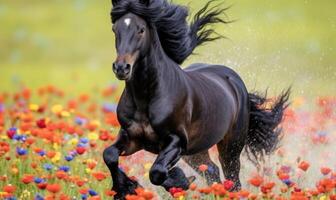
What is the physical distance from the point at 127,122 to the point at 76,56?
15880 millimetres

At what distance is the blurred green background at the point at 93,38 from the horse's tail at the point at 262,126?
655cm

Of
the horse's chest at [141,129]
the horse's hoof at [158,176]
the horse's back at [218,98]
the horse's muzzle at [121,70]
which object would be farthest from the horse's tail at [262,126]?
the horse's muzzle at [121,70]

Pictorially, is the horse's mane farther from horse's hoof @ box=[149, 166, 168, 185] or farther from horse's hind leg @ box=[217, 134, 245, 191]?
horse's hoof @ box=[149, 166, 168, 185]

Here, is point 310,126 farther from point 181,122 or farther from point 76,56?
point 76,56

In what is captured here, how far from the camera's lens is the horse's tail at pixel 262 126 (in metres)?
9.53

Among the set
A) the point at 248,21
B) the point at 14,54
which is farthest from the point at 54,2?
the point at 248,21

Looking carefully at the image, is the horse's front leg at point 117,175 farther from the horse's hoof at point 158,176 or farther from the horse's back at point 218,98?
the horse's back at point 218,98

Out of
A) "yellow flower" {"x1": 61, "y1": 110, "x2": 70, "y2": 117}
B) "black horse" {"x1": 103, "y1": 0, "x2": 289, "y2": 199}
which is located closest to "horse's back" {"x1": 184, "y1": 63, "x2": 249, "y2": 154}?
"black horse" {"x1": 103, "y1": 0, "x2": 289, "y2": 199}

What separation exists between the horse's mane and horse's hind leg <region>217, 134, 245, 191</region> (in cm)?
93

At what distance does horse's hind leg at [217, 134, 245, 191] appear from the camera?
→ 881cm

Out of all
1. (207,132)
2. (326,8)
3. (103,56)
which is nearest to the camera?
(207,132)

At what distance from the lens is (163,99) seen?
24.3ft

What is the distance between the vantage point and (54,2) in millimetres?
28266

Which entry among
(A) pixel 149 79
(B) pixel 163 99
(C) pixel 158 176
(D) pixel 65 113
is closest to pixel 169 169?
(C) pixel 158 176
